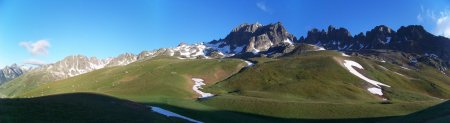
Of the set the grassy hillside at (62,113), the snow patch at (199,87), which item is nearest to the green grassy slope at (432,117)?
the grassy hillside at (62,113)

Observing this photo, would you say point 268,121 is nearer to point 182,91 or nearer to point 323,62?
point 182,91

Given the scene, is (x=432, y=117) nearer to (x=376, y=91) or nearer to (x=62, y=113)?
(x=62, y=113)

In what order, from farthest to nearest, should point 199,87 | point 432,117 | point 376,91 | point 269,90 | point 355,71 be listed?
1. point 355,71
2. point 199,87
3. point 376,91
4. point 269,90
5. point 432,117

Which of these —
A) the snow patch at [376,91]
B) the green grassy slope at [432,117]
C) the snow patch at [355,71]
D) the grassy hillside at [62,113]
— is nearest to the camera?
the grassy hillside at [62,113]

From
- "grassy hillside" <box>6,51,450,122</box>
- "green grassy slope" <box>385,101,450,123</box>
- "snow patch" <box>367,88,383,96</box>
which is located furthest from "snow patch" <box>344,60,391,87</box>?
"green grassy slope" <box>385,101,450,123</box>

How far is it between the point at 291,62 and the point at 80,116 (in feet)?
458

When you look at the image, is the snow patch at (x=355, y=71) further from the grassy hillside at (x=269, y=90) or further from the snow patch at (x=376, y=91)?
the snow patch at (x=376, y=91)

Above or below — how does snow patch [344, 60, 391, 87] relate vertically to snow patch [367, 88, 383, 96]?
above

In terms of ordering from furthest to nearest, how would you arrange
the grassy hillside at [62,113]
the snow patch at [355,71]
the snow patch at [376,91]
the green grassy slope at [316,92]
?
the snow patch at [355,71] → the snow patch at [376,91] → the green grassy slope at [316,92] → the grassy hillside at [62,113]

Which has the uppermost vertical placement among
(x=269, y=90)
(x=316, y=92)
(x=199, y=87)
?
(x=199, y=87)

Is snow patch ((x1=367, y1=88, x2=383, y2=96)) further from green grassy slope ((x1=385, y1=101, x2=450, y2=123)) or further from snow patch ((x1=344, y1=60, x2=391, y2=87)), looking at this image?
green grassy slope ((x1=385, y1=101, x2=450, y2=123))

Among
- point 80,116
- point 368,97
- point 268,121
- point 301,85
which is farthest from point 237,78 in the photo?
point 80,116

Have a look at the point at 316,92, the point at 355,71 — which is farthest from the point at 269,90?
the point at 355,71

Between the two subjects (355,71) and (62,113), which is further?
(355,71)
